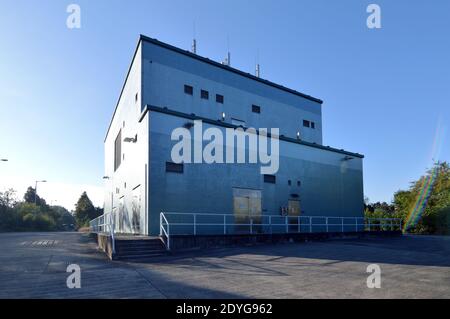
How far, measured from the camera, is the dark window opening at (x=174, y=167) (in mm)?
16266

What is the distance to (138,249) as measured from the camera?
13039mm

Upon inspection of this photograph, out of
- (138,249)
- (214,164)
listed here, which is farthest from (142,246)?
(214,164)

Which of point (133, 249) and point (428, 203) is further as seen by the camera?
point (428, 203)

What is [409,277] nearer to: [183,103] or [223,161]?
[223,161]

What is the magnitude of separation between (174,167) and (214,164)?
213 centimetres

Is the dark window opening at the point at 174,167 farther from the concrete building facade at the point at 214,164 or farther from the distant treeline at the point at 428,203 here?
the distant treeline at the point at 428,203

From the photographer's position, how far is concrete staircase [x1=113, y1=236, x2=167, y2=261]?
12352mm

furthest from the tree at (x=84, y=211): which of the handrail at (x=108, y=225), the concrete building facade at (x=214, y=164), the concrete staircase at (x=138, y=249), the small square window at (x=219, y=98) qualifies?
the concrete staircase at (x=138, y=249)

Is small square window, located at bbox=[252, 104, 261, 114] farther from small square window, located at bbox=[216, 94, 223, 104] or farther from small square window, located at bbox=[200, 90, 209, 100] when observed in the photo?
small square window, located at bbox=[200, 90, 209, 100]

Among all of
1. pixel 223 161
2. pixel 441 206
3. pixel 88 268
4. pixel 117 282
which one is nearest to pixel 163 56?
pixel 223 161

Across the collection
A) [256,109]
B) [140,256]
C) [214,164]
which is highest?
[256,109]

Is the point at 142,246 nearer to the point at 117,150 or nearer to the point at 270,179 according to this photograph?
the point at 270,179

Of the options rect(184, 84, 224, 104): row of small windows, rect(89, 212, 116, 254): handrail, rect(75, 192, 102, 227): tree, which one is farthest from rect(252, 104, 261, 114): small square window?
rect(75, 192, 102, 227): tree

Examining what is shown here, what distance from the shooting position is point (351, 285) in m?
7.44
